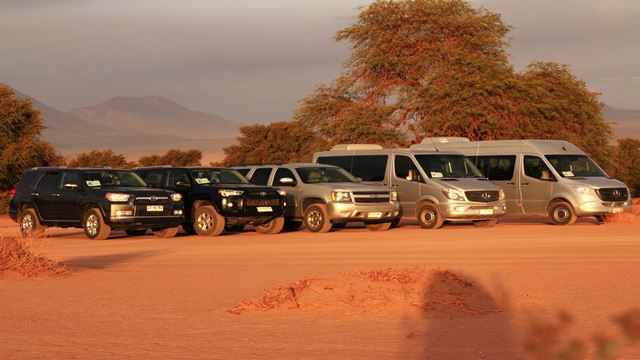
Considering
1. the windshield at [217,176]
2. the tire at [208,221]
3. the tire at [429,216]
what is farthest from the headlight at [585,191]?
the tire at [208,221]

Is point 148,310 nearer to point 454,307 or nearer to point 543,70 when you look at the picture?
point 454,307

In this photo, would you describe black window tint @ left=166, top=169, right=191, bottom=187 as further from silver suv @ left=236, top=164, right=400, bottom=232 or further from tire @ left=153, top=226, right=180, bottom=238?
silver suv @ left=236, top=164, right=400, bottom=232

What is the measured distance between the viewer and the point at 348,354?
7848 millimetres

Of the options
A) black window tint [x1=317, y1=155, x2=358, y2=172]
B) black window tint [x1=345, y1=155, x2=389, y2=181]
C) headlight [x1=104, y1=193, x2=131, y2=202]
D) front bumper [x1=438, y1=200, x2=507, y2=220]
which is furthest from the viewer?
black window tint [x1=317, y1=155, x2=358, y2=172]

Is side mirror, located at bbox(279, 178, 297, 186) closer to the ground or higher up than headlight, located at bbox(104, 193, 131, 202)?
higher up

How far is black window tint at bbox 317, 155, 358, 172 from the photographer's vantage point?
29.2m

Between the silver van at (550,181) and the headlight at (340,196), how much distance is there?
5306 mm

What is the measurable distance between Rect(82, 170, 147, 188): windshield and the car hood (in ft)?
24.7

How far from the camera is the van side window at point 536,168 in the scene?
2800cm

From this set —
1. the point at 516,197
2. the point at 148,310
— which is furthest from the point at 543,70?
the point at 148,310

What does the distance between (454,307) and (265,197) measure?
14.9m

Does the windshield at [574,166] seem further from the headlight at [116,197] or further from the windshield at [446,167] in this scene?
the headlight at [116,197]

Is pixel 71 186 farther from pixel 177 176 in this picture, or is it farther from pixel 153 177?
pixel 153 177

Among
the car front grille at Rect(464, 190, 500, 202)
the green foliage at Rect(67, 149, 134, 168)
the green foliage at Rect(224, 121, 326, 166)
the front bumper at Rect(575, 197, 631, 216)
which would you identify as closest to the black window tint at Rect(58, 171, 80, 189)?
the car front grille at Rect(464, 190, 500, 202)
